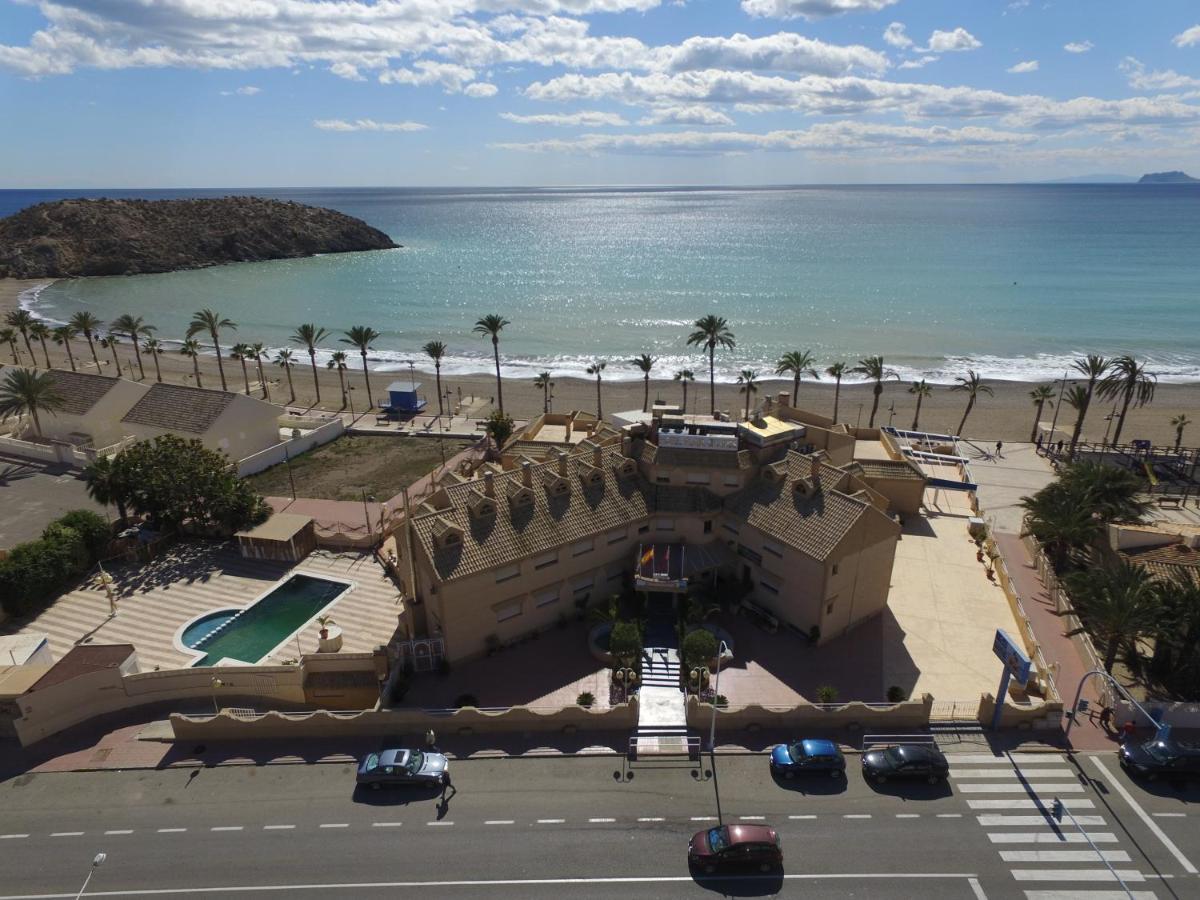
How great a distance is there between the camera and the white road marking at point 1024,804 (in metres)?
25.5

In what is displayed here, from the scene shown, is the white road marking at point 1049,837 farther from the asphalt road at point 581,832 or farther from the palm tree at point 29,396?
the palm tree at point 29,396

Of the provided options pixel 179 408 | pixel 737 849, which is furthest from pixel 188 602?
pixel 737 849

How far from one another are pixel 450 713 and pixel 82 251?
19972 cm

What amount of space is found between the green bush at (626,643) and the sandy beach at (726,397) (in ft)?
153

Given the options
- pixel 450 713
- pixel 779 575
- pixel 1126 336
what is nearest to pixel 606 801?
pixel 450 713

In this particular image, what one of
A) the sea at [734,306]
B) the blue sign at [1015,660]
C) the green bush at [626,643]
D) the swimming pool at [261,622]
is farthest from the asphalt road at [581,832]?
the sea at [734,306]

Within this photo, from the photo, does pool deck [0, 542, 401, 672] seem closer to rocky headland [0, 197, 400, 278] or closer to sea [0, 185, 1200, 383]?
sea [0, 185, 1200, 383]

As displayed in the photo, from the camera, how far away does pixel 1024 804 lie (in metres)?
25.6

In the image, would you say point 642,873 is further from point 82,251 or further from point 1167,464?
point 82,251

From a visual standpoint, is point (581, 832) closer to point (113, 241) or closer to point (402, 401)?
point (402, 401)

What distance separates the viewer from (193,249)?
18812 centimetres

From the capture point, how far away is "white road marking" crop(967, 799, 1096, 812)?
2550cm

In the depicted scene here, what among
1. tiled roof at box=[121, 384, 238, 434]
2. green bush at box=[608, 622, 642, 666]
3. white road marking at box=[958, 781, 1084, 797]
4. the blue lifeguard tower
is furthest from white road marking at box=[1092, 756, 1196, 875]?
the blue lifeguard tower

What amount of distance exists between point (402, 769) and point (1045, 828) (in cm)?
2331
